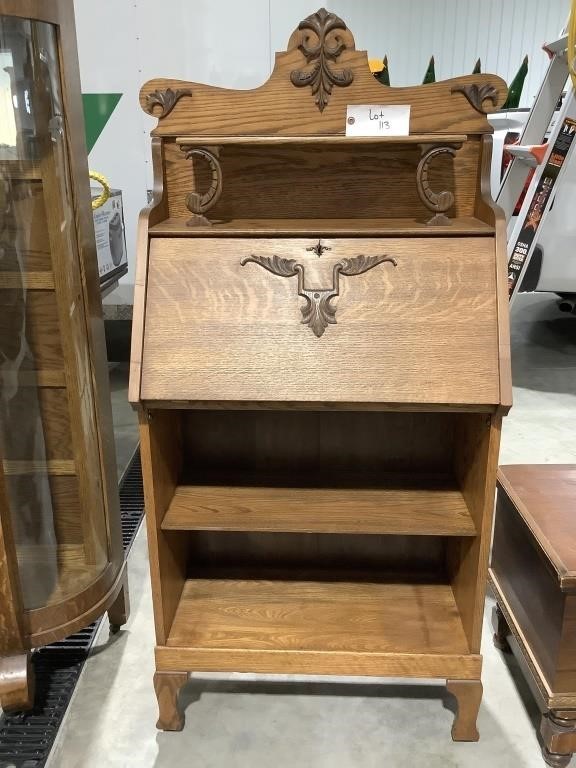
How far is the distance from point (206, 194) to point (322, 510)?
2.41 ft

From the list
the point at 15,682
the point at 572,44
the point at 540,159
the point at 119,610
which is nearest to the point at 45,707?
the point at 15,682

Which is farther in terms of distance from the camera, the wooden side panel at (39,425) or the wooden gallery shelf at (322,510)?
the wooden side panel at (39,425)

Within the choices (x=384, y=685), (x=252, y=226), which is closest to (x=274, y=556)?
(x=384, y=685)

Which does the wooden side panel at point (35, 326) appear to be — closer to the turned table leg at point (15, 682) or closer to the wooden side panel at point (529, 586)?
the turned table leg at point (15, 682)

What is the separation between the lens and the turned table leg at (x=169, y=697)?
151cm

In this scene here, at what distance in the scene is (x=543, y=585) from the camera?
147cm

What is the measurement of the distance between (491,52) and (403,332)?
4.62m

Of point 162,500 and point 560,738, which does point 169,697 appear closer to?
point 162,500

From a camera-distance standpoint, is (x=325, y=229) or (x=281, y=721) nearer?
(x=325, y=229)

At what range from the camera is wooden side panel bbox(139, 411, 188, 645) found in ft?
4.47

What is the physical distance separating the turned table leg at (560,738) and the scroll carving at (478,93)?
1282mm

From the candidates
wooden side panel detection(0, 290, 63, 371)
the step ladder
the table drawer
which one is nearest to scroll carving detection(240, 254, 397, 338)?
the table drawer

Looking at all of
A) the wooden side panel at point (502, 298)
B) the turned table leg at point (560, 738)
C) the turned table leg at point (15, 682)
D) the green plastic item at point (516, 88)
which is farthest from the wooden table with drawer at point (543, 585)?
the green plastic item at point (516, 88)

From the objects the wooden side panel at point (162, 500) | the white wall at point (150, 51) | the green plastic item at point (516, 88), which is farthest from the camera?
the green plastic item at point (516, 88)
